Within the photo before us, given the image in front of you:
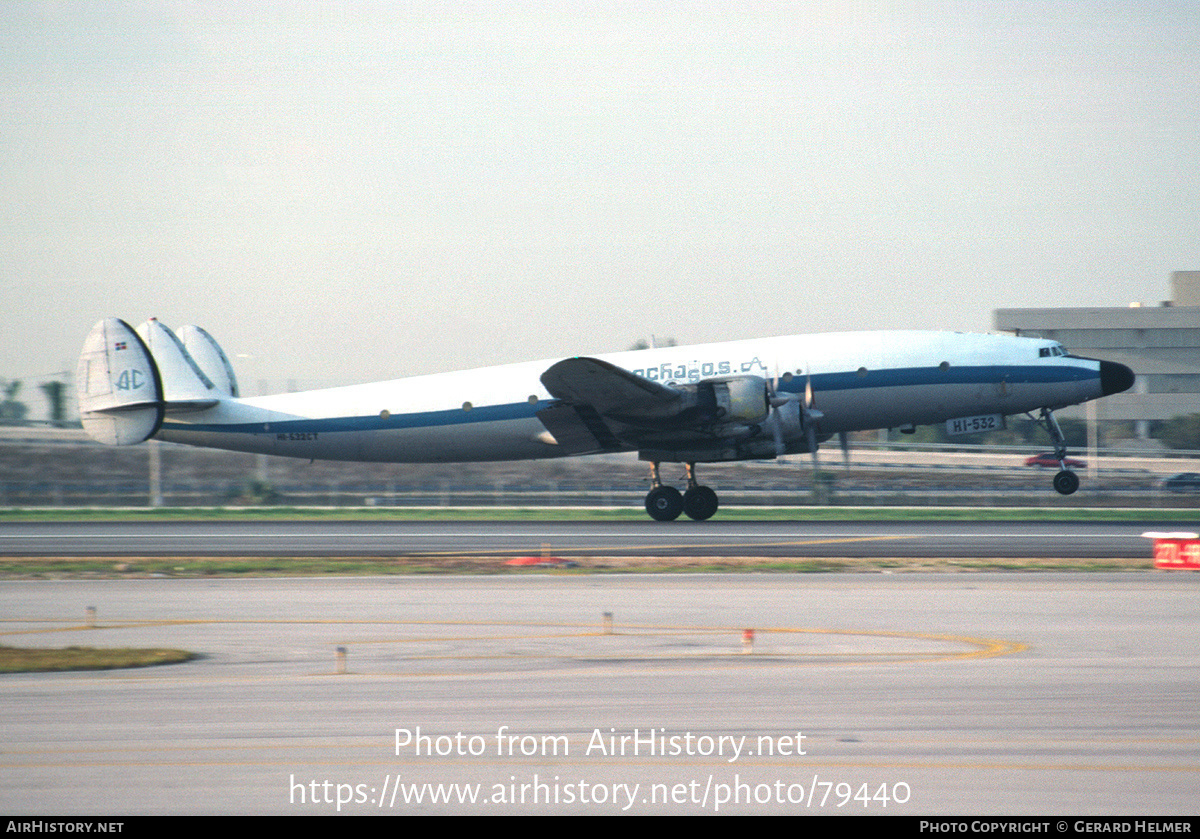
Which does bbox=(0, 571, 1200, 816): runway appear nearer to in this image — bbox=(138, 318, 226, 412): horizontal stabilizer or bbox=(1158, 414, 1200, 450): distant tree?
bbox=(138, 318, 226, 412): horizontal stabilizer

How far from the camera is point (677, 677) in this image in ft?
36.8

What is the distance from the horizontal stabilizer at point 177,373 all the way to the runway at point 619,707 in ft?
56.2

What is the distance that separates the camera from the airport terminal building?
262ft

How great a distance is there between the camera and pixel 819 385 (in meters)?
30.3

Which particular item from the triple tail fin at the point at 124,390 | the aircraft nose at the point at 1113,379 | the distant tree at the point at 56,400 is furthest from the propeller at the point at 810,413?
the distant tree at the point at 56,400

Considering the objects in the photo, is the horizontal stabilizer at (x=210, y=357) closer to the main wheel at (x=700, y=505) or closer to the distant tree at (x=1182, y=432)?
the main wheel at (x=700, y=505)

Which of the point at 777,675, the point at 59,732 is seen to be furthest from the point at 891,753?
the point at 59,732

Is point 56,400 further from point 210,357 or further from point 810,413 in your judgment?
point 810,413

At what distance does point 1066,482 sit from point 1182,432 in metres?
49.1

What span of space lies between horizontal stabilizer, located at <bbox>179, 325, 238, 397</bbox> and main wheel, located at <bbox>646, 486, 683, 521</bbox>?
14717mm

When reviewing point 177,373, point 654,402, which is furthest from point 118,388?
point 654,402

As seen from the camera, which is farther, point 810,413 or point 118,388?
point 118,388

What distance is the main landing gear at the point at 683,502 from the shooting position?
3145 centimetres

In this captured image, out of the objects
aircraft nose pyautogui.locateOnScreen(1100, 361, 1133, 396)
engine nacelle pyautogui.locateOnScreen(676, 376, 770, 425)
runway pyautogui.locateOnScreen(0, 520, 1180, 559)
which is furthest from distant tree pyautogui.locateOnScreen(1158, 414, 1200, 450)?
engine nacelle pyautogui.locateOnScreen(676, 376, 770, 425)
